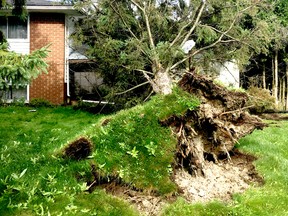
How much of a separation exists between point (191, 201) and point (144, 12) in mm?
12306

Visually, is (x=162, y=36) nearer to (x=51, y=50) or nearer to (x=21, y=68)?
(x=51, y=50)

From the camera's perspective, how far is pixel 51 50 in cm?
2267

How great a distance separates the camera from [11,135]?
12.6 meters

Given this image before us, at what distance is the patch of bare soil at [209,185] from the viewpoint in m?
6.64

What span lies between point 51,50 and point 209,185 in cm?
1713

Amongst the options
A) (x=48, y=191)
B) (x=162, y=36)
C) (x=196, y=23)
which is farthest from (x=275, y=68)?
(x=48, y=191)

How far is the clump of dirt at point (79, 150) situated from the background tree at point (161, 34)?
382 inches

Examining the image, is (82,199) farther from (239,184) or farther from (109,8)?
(109,8)

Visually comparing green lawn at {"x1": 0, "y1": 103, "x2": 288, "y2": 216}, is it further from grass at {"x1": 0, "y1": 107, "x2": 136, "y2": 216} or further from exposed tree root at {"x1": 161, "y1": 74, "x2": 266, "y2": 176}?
exposed tree root at {"x1": 161, "y1": 74, "x2": 266, "y2": 176}

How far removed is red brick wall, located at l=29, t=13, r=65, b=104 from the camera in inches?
A: 889

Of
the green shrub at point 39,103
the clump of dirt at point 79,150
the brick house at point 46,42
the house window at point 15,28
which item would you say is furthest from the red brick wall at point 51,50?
the clump of dirt at point 79,150

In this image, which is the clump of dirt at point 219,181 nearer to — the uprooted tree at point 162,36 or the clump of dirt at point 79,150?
the clump of dirt at point 79,150

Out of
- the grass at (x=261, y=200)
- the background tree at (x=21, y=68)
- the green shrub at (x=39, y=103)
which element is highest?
the background tree at (x=21, y=68)

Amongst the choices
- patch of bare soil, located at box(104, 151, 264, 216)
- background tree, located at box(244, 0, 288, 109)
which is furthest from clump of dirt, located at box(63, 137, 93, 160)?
background tree, located at box(244, 0, 288, 109)
